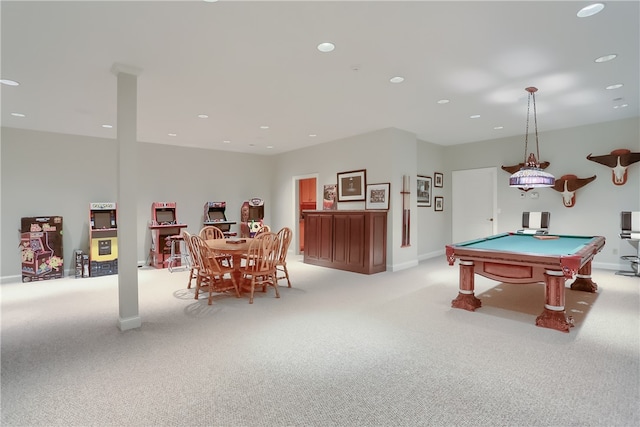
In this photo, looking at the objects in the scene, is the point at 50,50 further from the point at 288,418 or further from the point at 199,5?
the point at 288,418

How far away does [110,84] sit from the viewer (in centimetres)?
391

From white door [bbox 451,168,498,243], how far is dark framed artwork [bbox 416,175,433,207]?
3.03ft

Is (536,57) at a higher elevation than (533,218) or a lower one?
higher

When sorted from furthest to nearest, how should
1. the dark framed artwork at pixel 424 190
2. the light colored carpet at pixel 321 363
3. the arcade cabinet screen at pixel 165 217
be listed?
the dark framed artwork at pixel 424 190, the arcade cabinet screen at pixel 165 217, the light colored carpet at pixel 321 363

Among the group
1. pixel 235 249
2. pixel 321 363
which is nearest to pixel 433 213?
pixel 235 249

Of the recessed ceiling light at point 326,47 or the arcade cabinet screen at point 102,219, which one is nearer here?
the recessed ceiling light at point 326,47

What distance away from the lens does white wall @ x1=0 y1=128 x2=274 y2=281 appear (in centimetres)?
580

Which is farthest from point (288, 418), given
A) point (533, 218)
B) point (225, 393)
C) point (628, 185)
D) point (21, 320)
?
point (628, 185)

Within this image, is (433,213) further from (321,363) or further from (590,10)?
(321,363)

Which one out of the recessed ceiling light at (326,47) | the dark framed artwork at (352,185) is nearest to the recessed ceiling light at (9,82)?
the recessed ceiling light at (326,47)

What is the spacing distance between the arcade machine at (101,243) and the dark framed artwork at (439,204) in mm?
7042

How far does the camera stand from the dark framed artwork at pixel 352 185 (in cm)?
668

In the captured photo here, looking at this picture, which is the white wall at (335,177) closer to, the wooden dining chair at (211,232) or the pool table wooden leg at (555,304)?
the wooden dining chair at (211,232)

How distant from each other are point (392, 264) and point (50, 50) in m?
5.64
